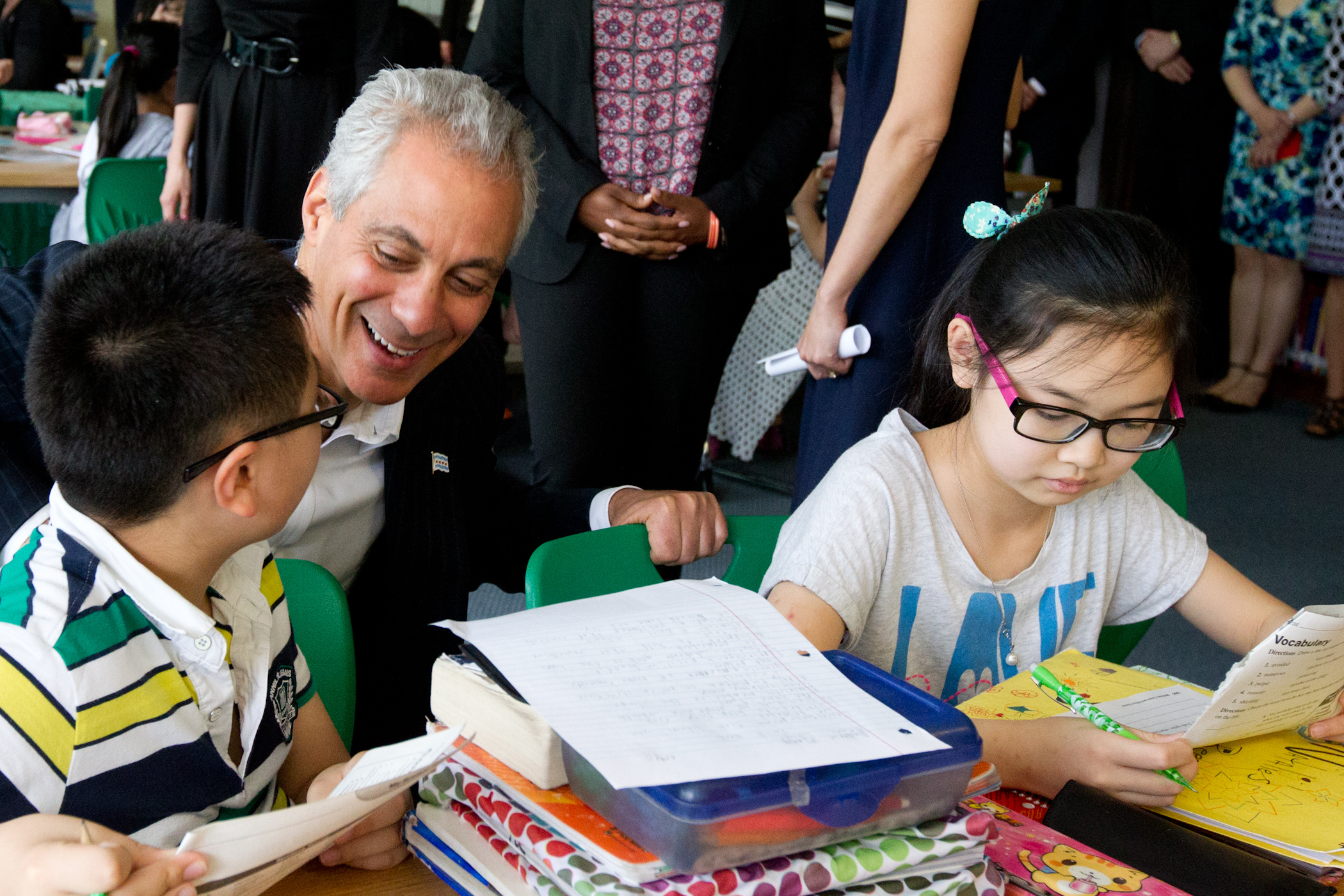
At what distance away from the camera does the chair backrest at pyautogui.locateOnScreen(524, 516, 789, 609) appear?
1.27 meters

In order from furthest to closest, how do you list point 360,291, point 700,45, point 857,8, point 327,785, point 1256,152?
point 1256,152
point 700,45
point 857,8
point 360,291
point 327,785

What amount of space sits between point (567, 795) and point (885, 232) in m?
1.30

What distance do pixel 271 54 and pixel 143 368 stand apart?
2292 mm

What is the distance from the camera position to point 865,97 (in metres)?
1.82

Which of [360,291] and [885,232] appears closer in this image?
[360,291]

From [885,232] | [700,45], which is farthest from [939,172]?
[700,45]

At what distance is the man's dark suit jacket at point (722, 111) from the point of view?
2.01m

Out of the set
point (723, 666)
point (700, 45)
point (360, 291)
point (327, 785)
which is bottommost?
point (327, 785)

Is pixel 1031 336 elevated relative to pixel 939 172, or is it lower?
lower

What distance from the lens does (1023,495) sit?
1.33 metres

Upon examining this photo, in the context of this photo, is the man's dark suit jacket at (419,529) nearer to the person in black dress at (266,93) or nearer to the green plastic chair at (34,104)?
the person in black dress at (266,93)

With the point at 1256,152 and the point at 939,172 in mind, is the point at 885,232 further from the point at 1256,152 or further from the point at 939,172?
the point at 1256,152

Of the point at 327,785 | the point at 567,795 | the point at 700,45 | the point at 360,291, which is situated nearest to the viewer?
Result: the point at 567,795

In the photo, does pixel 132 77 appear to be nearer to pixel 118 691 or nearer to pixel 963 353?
pixel 963 353
